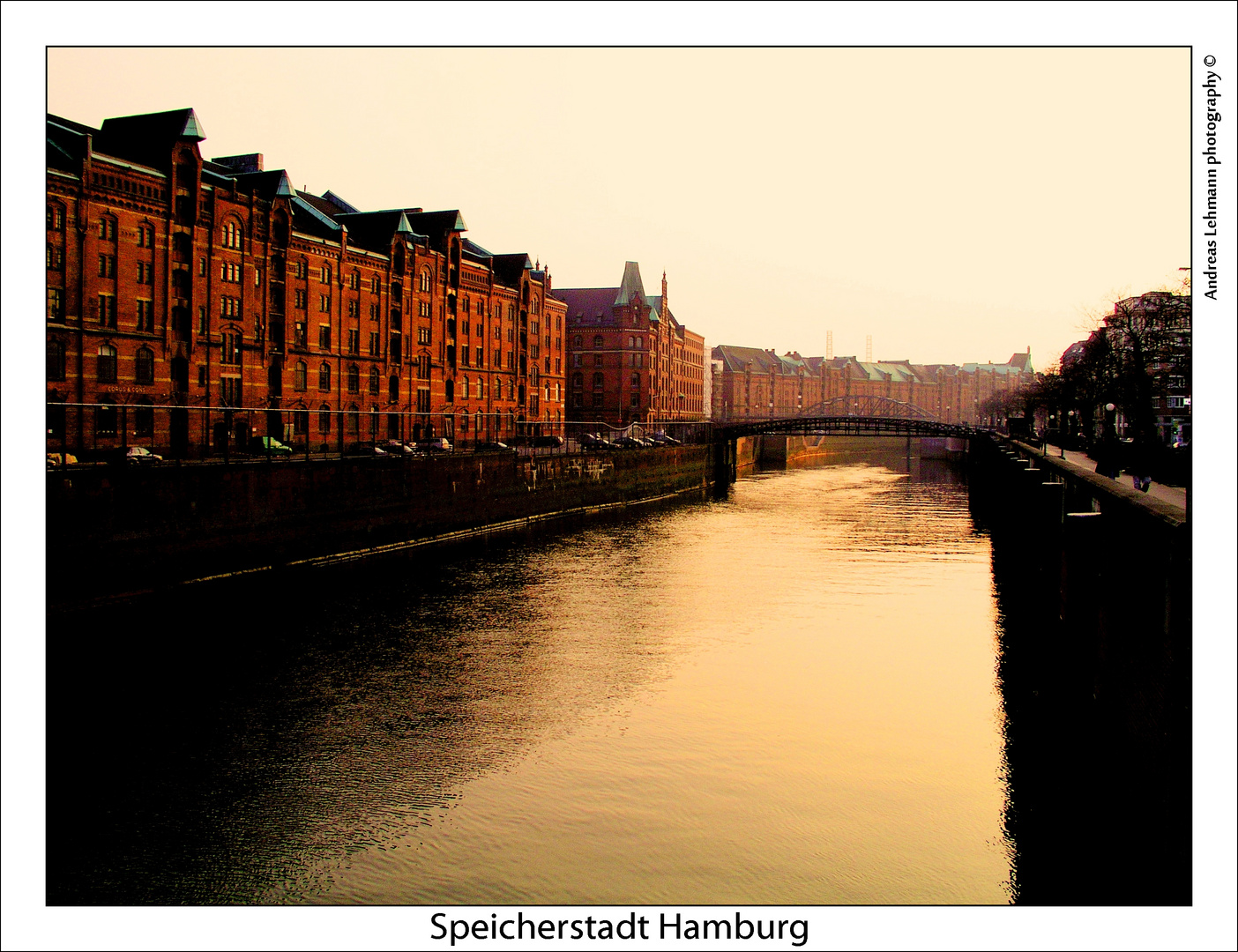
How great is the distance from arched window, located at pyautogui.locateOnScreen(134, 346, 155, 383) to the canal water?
52.3 feet

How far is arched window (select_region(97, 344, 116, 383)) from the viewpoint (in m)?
36.0

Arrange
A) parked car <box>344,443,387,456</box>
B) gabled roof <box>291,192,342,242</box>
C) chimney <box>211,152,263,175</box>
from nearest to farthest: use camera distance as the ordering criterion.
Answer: parked car <box>344,443,387,456</box> < gabled roof <box>291,192,342,242</box> < chimney <box>211,152,263,175</box>

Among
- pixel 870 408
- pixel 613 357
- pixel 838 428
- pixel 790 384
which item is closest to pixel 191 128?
pixel 838 428

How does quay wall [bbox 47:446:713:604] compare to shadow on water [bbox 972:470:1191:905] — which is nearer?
shadow on water [bbox 972:470:1191:905]

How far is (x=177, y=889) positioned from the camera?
947cm

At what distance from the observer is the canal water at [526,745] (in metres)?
10.0

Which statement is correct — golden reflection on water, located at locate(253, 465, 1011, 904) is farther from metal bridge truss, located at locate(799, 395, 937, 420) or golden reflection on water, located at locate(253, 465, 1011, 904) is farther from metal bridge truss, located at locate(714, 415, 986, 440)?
metal bridge truss, located at locate(799, 395, 937, 420)

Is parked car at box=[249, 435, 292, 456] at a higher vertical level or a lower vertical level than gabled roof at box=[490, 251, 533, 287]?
lower

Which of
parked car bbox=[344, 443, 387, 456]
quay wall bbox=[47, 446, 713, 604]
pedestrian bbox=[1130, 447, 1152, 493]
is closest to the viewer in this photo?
pedestrian bbox=[1130, 447, 1152, 493]

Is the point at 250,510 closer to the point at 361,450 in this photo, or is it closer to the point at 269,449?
the point at 269,449

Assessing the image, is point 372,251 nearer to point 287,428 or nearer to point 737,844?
point 287,428

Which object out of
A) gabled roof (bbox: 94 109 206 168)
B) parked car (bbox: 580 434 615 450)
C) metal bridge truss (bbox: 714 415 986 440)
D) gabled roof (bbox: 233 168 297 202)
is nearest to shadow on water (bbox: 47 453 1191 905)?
gabled roof (bbox: 94 109 206 168)

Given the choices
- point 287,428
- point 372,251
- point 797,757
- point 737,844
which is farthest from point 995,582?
point 372,251

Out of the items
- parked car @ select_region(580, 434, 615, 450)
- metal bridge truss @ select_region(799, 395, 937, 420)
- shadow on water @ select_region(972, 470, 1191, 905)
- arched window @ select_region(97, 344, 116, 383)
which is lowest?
shadow on water @ select_region(972, 470, 1191, 905)
